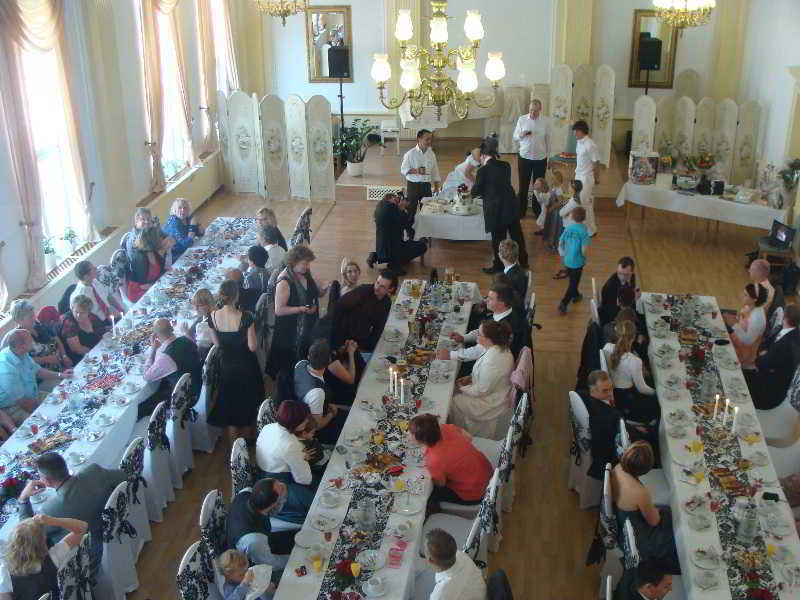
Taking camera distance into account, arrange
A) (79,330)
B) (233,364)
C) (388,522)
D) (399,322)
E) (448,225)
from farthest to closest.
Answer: (448,225)
(399,322)
(79,330)
(233,364)
(388,522)

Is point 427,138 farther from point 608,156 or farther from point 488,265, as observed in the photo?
point 608,156

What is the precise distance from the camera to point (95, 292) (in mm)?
8234

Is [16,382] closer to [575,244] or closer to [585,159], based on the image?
[575,244]

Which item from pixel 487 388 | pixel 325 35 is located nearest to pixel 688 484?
pixel 487 388

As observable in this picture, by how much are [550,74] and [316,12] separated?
4.48m

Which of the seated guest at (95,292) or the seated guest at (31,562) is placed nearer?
the seated guest at (31,562)

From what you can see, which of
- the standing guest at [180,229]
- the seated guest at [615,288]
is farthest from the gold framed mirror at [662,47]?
the standing guest at [180,229]

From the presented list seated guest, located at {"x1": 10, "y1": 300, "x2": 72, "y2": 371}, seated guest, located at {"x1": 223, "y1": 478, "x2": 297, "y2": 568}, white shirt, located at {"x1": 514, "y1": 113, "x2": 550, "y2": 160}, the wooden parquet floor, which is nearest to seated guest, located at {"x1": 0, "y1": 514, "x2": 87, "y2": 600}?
seated guest, located at {"x1": 223, "y1": 478, "x2": 297, "y2": 568}

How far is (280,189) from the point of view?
13867 millimetres

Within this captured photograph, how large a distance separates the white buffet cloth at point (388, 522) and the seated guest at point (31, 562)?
1305 millimetres

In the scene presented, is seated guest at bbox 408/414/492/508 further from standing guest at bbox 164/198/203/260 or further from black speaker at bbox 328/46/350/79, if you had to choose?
black speaker at bbox 328/46/350/79

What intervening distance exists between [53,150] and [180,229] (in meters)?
1.69

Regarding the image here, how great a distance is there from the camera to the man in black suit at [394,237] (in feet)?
33.8

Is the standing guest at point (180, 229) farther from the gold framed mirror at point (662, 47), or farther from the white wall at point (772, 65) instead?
the gold framed mirror at point (662, 47)
